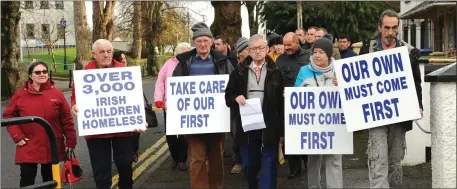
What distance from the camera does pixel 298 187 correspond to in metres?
6.90

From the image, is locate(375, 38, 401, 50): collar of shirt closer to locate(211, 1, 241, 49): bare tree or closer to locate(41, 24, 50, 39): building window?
locate(211, 1, 241, 49): bare tree

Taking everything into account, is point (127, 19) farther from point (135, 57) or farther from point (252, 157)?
point (252, 157)

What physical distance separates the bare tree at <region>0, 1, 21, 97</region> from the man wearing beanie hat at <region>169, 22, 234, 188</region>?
18774 mm

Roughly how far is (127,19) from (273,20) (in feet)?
42.8

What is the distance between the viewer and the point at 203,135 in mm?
6250

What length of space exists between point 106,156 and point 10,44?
1924 cm

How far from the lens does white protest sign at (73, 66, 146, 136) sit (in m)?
5.97

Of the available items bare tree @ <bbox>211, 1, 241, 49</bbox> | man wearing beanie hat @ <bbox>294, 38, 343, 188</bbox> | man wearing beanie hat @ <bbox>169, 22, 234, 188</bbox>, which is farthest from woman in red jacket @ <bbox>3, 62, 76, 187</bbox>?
bare tree @ <bbox>211, 1, 241, 49</bbox>

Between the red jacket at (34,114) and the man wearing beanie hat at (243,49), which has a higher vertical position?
the man wearing beanie hat at (243,49)

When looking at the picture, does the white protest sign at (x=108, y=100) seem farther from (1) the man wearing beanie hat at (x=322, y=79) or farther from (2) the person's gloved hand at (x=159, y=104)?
(1) the man wearing beanie hat at (x=322, y=79)

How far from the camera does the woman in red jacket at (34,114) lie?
5.89m

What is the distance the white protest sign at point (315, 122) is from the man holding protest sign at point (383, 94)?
0.82ft

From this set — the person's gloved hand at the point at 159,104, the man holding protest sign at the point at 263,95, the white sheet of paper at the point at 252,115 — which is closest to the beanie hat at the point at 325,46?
the man holding protest sign at the point at 263,95

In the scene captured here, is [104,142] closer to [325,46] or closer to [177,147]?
[177,147]
